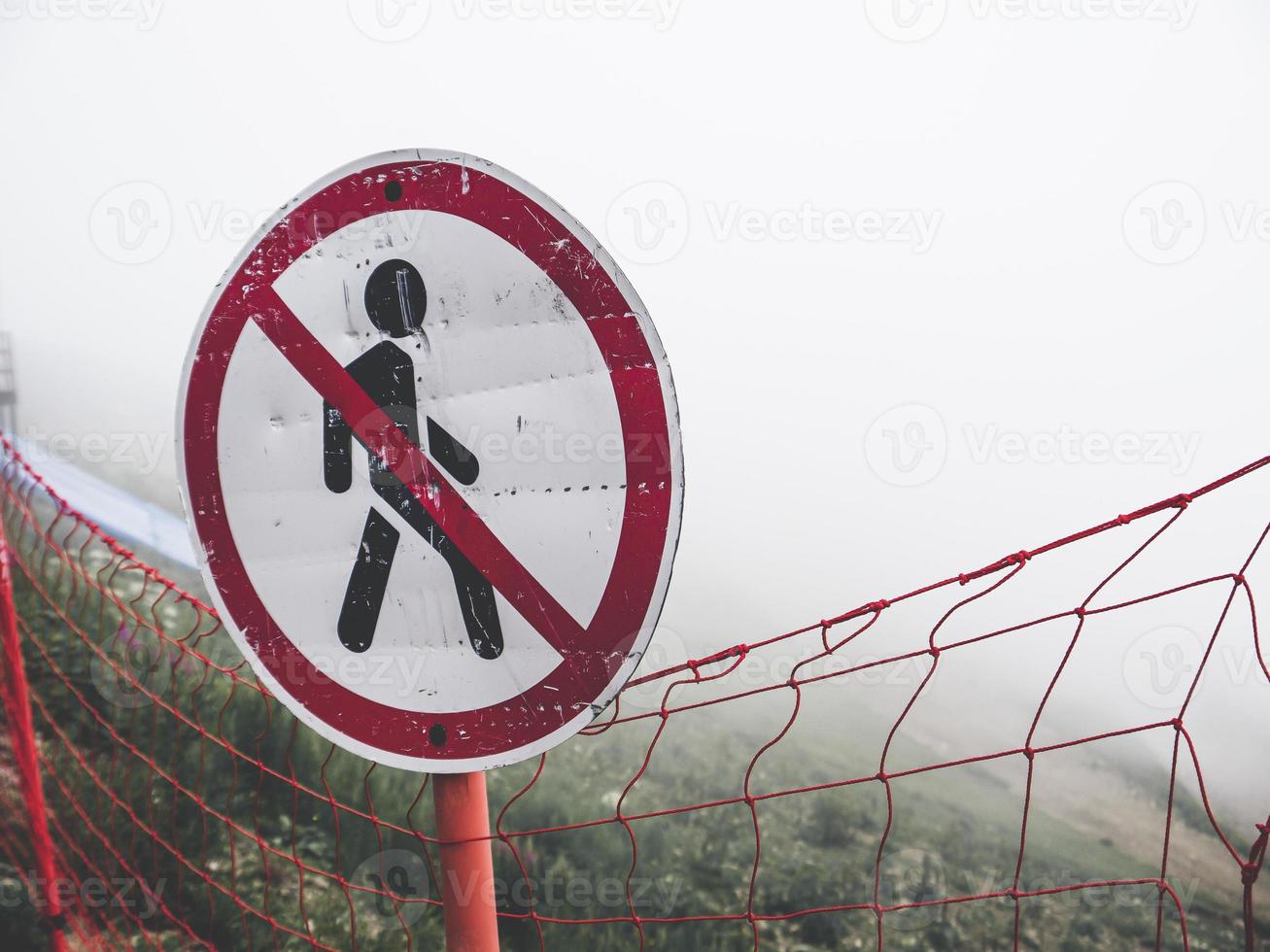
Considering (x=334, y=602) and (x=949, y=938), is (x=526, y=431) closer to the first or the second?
(x=334, y=602)

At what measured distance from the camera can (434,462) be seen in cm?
123

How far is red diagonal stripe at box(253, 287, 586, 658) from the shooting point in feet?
4.02

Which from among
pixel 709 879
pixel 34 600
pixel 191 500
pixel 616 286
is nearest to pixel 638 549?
pixel 616 286

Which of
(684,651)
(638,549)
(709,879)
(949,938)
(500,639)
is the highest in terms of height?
(638,549)

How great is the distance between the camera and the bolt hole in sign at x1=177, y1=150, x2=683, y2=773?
121 cm

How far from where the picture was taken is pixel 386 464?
125cm

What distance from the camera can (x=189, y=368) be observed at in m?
1.33

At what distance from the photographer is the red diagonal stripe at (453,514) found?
123cm

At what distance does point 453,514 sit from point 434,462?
78 mm

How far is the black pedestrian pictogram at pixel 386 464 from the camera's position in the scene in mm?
1234

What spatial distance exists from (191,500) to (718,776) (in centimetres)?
326

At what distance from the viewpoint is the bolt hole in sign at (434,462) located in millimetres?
1206

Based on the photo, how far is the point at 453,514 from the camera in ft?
4.03

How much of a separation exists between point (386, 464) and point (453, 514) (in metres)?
0.13
